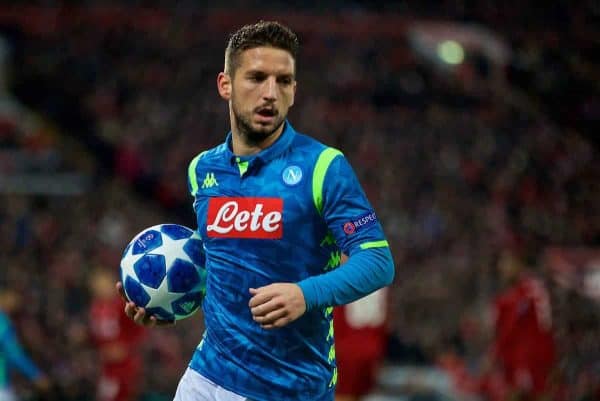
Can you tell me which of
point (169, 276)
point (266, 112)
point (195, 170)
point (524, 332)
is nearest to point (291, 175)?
point (266, 112)

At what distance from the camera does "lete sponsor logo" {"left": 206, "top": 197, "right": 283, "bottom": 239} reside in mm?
3348

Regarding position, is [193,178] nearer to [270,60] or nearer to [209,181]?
[209,181]

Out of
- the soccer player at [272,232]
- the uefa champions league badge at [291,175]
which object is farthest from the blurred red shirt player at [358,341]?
the uefa champions league badge at [291,175]

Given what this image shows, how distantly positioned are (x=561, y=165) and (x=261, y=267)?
54.4 feet

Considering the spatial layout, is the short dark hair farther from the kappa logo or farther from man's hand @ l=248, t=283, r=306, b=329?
man's hand @ l=248, t=283, r=306, b=329

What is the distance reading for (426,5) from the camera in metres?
23.6

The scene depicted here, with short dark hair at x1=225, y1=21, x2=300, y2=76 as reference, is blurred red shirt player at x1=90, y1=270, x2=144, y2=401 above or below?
below

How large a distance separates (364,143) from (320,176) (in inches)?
651

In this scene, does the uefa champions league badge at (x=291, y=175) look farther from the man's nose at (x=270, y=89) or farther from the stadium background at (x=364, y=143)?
the stadium background at (x=364, y=143)

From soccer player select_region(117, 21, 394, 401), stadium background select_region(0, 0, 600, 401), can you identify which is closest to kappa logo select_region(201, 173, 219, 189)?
soccer player select_region(117, 21, 394, 401)

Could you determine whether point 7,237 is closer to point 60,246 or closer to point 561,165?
point 60,246

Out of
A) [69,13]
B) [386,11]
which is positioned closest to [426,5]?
[386,11]

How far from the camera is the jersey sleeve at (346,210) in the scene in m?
3.22

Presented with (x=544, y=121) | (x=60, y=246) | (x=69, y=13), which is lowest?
(x=60, y=246)
